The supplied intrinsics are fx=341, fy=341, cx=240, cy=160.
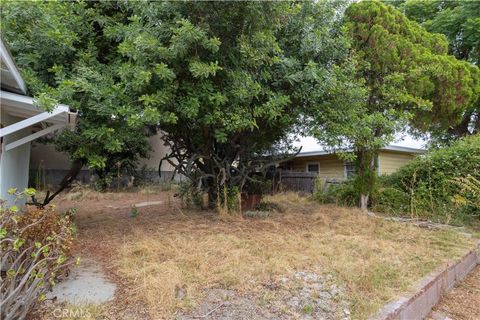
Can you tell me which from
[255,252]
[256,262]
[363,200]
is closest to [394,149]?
[363,200]

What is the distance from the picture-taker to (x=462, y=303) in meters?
3.94

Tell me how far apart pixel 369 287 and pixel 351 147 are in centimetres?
452

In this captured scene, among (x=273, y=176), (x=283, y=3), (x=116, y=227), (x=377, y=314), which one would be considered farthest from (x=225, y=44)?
(x=273, y=176)

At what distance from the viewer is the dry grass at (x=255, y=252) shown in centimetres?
318

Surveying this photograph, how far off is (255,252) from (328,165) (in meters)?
10.9

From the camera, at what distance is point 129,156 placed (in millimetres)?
13523

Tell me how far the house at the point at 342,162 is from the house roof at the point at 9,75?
10103mm

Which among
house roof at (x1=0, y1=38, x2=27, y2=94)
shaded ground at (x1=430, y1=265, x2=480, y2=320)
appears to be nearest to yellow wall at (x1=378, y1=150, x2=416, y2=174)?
shaded ground at (x1=430, y1=265, x2=480, y2=320)

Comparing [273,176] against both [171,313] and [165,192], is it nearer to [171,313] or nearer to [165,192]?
[165,192]

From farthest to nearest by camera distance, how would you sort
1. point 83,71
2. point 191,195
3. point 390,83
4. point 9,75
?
1. point 390,83
2. point 191,195
3. point 83,71
4. point 9,75

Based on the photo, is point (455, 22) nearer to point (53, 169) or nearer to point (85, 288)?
point (85, 288)

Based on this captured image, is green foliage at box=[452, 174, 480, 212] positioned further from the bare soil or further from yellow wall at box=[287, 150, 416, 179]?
yellow wall at box=[287, 150, 416, 179]

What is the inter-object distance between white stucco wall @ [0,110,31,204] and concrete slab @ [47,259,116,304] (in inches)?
81.3

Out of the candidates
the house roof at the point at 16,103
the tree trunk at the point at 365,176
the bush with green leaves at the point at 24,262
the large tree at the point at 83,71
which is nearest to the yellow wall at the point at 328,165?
the tree trunk at the point at 365,176
